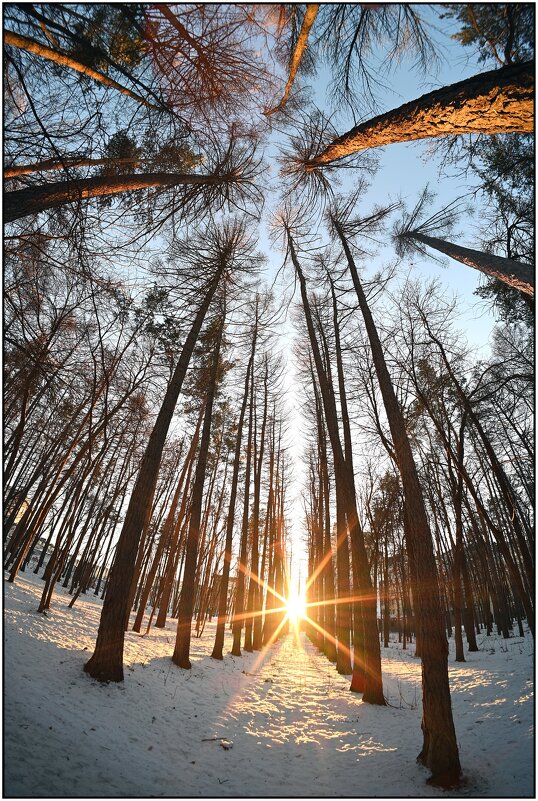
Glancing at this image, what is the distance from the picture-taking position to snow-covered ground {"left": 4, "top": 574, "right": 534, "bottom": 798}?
3.32 metres

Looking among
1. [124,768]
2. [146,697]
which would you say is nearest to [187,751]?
[124,768]

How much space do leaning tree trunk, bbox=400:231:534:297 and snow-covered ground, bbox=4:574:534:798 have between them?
570 cm

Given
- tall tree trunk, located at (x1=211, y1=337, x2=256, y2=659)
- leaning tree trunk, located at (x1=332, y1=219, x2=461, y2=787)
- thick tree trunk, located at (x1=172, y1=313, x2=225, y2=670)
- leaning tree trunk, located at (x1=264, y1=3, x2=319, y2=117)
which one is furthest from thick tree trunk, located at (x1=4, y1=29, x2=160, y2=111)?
tall tree trunk, located at (x1=211, y1=337, x2=256, y2=659)

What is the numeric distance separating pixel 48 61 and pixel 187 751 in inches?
365

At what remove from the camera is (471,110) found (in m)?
2.98

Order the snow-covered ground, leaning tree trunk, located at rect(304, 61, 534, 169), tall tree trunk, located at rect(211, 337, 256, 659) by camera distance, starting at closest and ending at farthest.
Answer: leaning tree trunk, located at rect(304, 61, 534, 169) < the snow-covered ground < tall tree trunk, located at rect(211, 337, 256, 659)

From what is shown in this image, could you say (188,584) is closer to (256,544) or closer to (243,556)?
(243,556)

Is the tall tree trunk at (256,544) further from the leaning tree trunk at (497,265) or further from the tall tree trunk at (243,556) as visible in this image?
the leaning tree trunk at (497,265)

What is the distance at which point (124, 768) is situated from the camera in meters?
3.43

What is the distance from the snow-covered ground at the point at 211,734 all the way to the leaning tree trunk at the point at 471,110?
6.97m

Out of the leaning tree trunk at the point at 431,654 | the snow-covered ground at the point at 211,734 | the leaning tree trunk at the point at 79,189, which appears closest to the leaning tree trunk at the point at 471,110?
the leaning tree trunk at the point at 79,189

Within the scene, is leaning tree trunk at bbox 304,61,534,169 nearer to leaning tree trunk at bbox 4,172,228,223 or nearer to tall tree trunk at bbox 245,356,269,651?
leaning tree trunk at bbox 4,172,228,223

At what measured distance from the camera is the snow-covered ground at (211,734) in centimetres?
332

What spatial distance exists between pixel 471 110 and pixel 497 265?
1.84m
